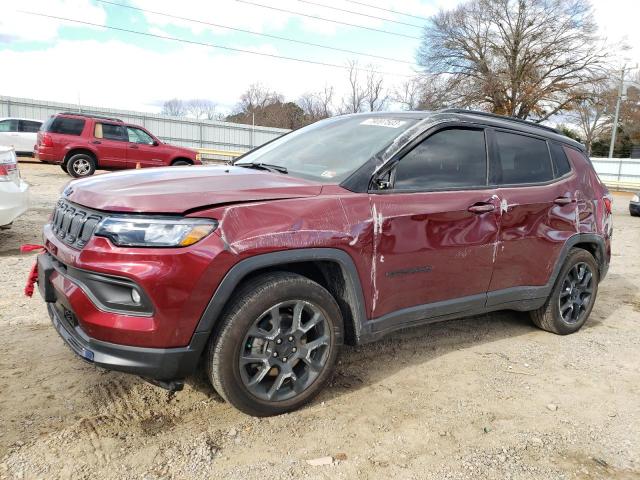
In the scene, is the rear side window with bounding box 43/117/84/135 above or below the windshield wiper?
above

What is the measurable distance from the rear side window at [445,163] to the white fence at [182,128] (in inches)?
980

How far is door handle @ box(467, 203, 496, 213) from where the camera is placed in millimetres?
3393

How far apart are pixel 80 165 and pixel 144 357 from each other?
13.5m

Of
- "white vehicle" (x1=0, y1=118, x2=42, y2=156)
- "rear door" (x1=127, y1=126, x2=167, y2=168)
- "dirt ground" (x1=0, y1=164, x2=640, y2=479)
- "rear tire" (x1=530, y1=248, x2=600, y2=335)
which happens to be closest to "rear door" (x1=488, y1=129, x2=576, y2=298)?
"rear tire" (x1=530, y1=248, x2=600, y2=335)

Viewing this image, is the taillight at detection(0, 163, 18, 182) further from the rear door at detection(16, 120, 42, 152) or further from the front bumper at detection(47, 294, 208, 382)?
the rear door at detection(16, 120, 42, 152)

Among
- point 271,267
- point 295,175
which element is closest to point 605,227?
point 295,175

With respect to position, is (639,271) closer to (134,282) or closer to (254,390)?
(254,390)

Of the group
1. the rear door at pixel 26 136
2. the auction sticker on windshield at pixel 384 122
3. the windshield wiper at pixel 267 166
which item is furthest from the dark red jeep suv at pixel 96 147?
the auction sticker on windshield at pixel 384 122

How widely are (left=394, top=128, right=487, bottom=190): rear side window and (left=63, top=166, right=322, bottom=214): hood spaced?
2.11 ft

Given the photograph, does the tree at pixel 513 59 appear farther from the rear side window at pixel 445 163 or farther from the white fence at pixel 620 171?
the rear side window at pixel 445 163

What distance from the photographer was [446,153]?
342cm

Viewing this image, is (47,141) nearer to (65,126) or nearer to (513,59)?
(65,126)

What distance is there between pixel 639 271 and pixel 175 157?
12.1m

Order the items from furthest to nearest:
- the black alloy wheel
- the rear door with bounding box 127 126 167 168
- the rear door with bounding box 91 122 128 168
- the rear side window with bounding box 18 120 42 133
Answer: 1. the rear side window with bounding box 18 120 42 133
2. the rear door with bounding box 127 126 167 168
3. the rear door with bounding box 91 122 128 168
4. the black alloy wheel
